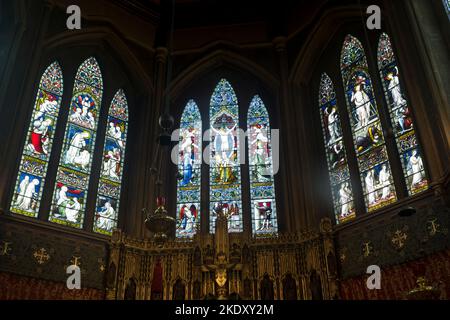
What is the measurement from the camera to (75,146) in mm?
14242

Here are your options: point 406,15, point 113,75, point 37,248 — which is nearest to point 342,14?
point 406,15

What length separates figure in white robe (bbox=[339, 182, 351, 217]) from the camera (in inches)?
519

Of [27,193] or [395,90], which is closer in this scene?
[27,193]

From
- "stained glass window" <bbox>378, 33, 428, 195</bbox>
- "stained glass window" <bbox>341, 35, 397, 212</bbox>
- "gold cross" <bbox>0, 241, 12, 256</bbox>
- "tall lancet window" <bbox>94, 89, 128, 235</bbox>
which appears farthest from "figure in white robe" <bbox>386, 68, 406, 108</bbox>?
"gold cross" <bbox>0, 241, 12, 256</bbox>

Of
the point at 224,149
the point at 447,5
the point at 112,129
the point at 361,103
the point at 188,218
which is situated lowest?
the point at 188,218

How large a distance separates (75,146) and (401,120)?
8.97 meters

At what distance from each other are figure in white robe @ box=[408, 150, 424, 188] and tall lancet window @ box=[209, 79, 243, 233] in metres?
4.90

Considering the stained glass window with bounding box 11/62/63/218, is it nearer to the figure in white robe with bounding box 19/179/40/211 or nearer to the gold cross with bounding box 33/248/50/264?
the figure in white robe with bounding box 19/179/40/211

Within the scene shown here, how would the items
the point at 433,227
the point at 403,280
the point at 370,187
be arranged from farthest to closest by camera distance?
the point at 370,187 → the point at 403,280 → the point at 433,227

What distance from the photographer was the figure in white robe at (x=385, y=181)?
1224cm

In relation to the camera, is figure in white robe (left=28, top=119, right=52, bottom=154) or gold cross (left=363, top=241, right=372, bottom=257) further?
figure in white robe (left=28, top=119, right=52, bottom=154)

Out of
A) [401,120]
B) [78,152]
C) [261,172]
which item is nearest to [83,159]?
[78,152]

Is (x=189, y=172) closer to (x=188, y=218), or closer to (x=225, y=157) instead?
(x=225, y=157)

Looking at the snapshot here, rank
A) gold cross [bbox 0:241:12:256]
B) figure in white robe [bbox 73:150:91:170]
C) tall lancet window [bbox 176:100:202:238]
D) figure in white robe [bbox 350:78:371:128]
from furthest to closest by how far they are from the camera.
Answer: tall lancet window [bbox 176:100:202:238] < figure in white robe [bbox 73:150:91:170] < figure in white robe [bbox 350:78:371:128] < gold cross [bbox 0:241:12:256]
